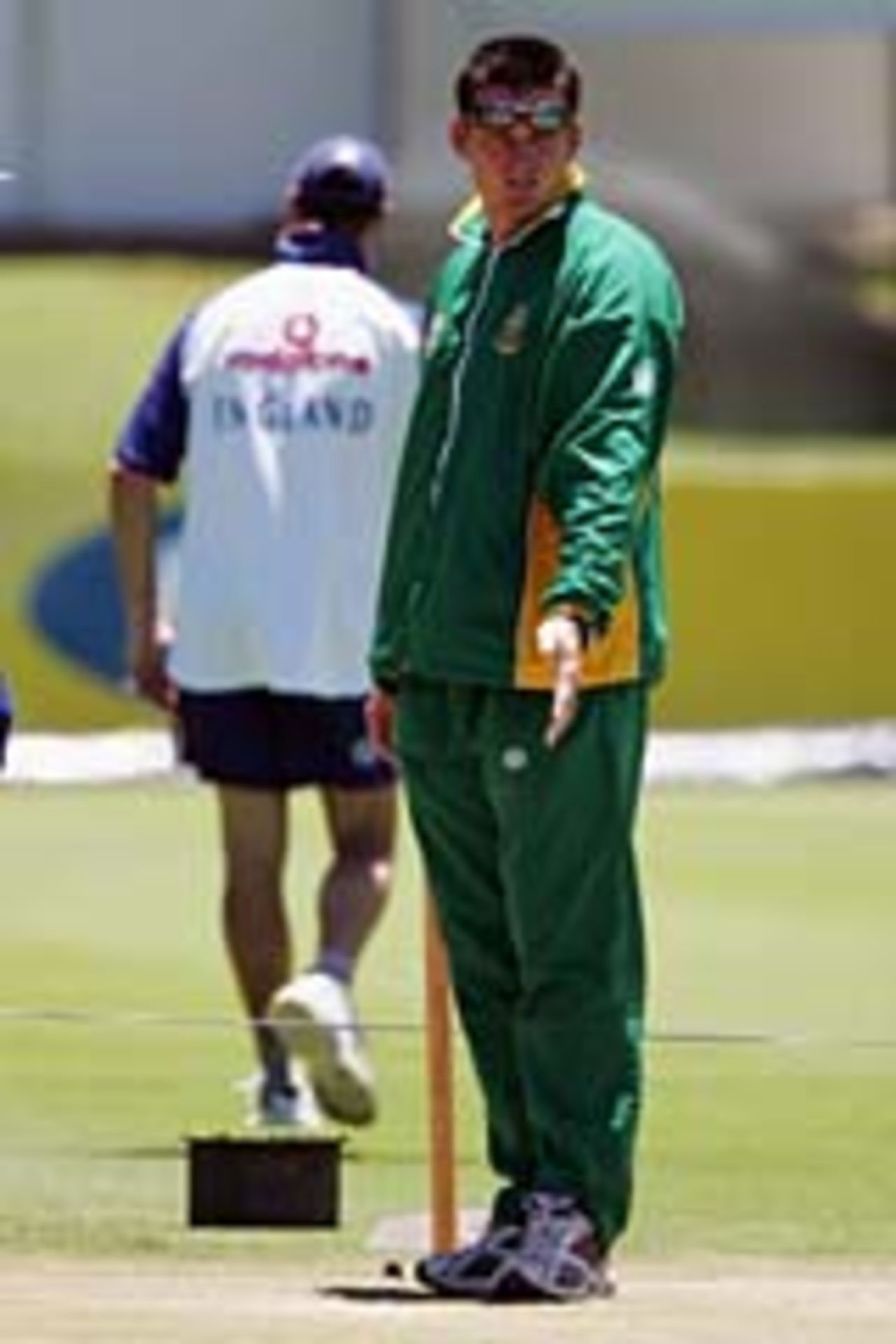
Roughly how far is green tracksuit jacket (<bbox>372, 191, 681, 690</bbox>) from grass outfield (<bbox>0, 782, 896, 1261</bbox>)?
56.9 inches

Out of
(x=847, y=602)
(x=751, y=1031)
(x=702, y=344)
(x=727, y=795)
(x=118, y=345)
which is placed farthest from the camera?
(x=702, y=344)

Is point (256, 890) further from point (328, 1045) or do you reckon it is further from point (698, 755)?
point (698, 755)

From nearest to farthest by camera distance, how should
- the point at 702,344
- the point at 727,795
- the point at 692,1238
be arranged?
the point at 692,1238 < the point at 727,795 < the point at 702,344

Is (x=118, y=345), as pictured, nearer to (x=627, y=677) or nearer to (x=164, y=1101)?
(x=164, y=1101)

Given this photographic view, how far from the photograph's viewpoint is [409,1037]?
42.9 ft

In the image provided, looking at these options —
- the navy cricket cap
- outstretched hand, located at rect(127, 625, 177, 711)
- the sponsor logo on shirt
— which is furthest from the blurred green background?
the sponsor logo on shirt

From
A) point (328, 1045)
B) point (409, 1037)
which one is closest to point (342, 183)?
point (328, 1045)

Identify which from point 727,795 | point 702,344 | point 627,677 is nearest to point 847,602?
point 727,795

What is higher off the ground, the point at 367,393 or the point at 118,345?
the point at 367,393

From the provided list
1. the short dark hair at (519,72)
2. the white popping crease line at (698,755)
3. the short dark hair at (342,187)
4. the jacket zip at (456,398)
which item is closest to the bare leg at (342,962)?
the short dark hair at (342,187)

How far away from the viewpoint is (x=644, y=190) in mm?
29250

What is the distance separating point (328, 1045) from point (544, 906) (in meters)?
2.85

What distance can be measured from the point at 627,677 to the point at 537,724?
0.55ft

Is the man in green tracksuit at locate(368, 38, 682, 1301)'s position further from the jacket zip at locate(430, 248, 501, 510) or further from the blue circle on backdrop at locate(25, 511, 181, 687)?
the blue circle on backdrop at locate(25, 511, 181, 687)
